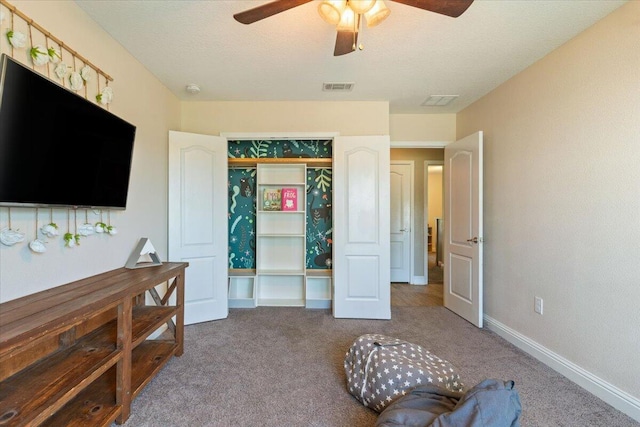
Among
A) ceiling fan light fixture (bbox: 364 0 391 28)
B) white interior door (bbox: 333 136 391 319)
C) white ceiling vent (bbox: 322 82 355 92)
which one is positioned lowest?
white interior door (bbox: 333 136 391 319)

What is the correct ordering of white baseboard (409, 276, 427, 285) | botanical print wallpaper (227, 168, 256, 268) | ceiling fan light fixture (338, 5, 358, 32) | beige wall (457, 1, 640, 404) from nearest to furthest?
ceiling fan light fixture (338, 5, 358, 32) < beige wall (457, 1, 640, 404) < botanical print wallpaper (227, 168, 256, 268) < white baseboard (409, 276, 427, 285)

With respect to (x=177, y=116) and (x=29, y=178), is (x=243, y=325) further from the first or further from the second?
(x=177, y=116)

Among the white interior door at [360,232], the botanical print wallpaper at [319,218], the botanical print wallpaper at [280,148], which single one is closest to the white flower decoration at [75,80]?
the botanical print wallpaper at [280,148]

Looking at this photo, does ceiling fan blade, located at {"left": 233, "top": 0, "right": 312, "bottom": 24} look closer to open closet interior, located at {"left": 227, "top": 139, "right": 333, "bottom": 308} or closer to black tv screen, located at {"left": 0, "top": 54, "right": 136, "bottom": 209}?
black tv screen, located at {"left": 0, "top": 54, "right": 136, "bottom": 209}

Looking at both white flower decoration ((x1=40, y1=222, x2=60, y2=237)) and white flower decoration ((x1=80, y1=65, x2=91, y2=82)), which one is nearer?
white flower decoration ((x1=40, y1=222, x2=60, y2=237))

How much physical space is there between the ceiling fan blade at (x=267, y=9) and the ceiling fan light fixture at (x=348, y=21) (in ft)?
0.80

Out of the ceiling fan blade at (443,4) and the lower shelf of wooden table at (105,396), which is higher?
the ceiling fan blade at (443,4)

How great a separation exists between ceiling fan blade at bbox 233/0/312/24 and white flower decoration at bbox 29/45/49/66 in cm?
104

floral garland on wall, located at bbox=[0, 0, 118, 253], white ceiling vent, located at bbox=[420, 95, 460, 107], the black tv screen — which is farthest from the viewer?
white ceiling vent, located at bbox=[420, 95, 460, 107]

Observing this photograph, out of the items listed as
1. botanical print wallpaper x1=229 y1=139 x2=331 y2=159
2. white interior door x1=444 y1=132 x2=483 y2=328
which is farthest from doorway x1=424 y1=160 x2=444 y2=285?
botanical print wallpaper x1=229 y1=139 x2=331 y2=159

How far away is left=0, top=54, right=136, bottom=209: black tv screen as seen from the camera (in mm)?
1235

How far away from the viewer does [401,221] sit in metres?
4.85

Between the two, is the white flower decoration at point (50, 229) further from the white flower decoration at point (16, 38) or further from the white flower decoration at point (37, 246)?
the white flower decoration at point (16, 38)

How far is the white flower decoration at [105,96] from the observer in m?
1.93
